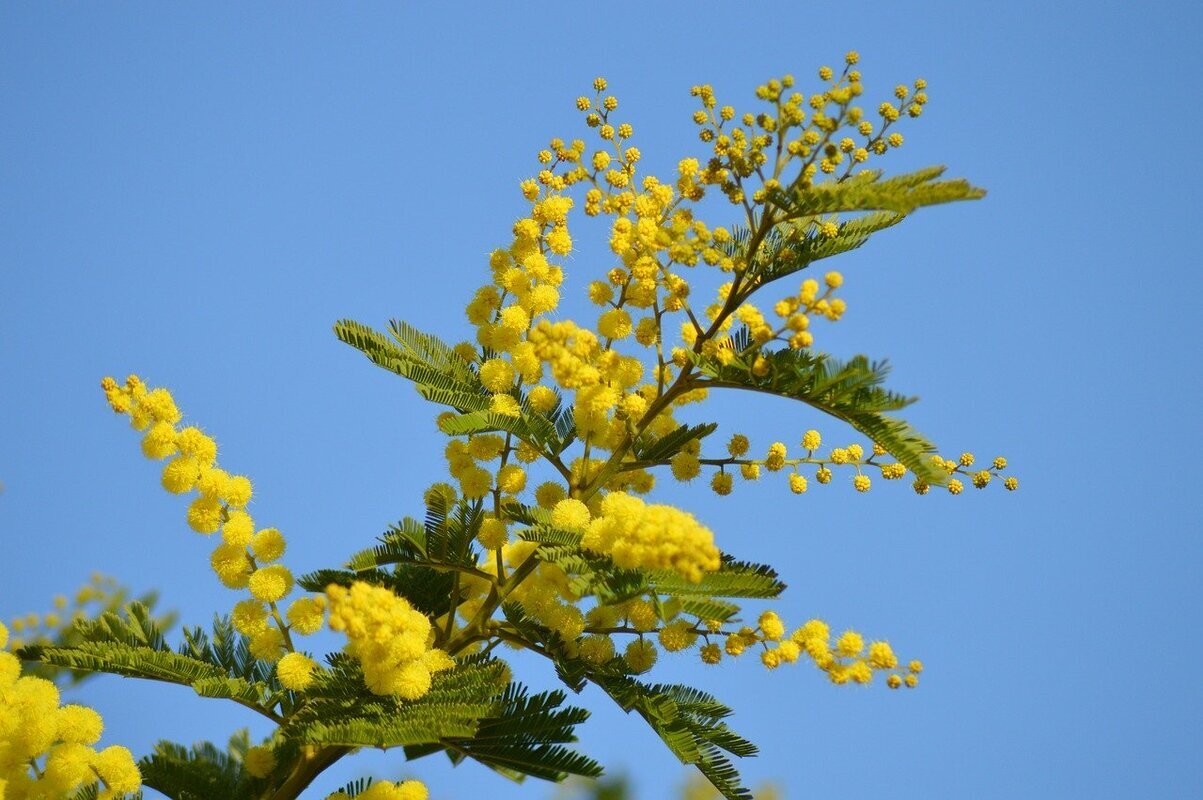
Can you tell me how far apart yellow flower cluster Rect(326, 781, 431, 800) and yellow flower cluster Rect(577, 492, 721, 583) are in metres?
1.01

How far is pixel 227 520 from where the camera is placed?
187 inches

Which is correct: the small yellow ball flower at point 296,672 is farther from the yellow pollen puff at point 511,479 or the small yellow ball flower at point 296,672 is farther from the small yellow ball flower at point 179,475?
the yellow pollen puff at point 511,479

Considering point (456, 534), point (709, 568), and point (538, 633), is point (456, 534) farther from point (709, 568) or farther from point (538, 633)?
point (709, 568)

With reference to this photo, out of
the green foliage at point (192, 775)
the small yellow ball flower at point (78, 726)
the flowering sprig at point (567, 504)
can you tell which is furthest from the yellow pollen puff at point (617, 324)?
the small yellow ball flower at point (78, 726)

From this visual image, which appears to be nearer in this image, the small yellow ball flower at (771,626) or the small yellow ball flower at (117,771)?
the small yellow ball flower at (771,626)

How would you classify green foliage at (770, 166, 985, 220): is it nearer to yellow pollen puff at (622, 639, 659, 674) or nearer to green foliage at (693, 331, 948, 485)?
green foliage at (693, 331, 948, 485)

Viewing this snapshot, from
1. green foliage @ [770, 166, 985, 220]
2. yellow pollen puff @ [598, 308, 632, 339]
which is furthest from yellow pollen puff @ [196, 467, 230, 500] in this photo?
green foliage @ [770, 166, 985, 220]

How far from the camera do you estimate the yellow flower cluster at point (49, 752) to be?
468cm

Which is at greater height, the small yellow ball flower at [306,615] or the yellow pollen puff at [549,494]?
the yellow pollen puff at [549,494]

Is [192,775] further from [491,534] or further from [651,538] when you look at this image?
[651,538]

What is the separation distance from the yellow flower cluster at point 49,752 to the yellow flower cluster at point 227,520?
2.23 feet

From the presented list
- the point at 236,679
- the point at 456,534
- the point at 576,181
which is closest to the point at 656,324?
the point at 576,181

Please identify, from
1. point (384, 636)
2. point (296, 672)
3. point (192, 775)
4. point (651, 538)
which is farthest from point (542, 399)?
point (192, 775)

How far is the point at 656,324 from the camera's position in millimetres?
4699
